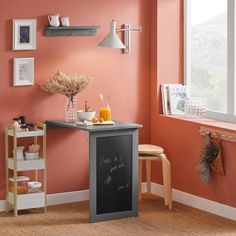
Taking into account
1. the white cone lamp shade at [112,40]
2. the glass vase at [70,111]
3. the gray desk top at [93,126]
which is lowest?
the gray desk top at [93,126]

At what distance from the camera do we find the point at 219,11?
6590 mm

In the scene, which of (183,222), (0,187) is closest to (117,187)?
(183,222)

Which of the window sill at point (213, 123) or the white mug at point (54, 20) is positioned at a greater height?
the white mug at point (54, 20)

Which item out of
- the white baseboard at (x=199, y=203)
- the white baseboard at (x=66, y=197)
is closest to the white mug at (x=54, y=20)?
the white baseboard at (x=66, y=197)

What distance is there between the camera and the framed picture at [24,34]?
6.28m

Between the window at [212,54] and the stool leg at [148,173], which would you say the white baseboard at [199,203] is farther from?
the window at [212,54]

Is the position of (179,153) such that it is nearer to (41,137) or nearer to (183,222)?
(183,222)

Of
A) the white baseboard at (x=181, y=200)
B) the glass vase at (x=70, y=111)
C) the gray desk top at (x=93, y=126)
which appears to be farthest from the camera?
the glass vase at (x=70, y=111)

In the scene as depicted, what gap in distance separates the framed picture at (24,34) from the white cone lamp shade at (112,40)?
1.89 feet

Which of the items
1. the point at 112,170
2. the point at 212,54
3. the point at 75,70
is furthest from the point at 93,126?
the point at 212,54

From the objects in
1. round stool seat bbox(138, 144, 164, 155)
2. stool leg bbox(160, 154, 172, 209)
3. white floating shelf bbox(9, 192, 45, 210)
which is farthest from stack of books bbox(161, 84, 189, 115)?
white floating shelf bbox(9, 192, 45, 210)

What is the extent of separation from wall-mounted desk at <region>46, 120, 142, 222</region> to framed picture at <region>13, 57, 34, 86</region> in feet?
1.52

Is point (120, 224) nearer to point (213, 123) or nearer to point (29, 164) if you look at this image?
point (29, 164)

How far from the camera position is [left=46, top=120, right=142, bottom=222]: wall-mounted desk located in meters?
6.05
